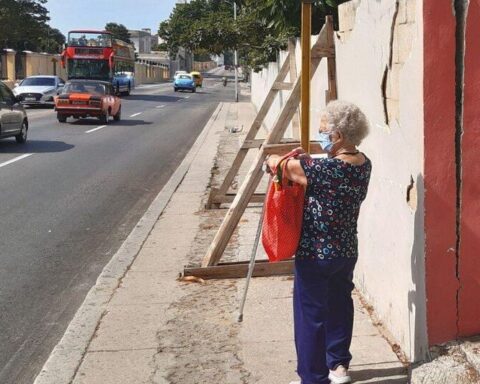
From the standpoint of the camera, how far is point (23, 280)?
22.0 ft

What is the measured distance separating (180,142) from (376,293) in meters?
15.4

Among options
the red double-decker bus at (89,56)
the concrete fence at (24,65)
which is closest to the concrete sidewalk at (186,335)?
the red double-decker bus at (89,56)

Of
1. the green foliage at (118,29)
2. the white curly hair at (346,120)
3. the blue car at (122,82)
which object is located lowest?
the white curly hair at (346,120)

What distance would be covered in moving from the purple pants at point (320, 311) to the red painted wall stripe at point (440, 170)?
464 mm

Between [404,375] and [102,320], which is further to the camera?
[102,320]

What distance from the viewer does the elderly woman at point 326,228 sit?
3.63 meters

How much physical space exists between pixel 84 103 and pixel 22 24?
50870 millimetres

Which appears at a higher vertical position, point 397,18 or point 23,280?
point 397,18

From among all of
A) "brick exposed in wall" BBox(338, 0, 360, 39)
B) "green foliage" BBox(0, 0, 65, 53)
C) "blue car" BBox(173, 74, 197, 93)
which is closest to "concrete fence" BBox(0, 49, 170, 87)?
"green foliage" BBox(0, 0, 65, 53)

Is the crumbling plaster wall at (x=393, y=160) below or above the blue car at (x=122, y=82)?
below

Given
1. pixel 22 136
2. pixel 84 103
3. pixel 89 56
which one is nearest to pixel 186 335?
pixel 22 136

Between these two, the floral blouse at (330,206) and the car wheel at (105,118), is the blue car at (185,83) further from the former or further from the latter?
the floral blouse at (330,206)

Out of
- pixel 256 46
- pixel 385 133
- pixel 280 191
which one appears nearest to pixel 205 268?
pixel 385 133

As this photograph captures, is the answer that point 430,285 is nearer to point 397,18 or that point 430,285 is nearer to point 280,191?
point 280,191
